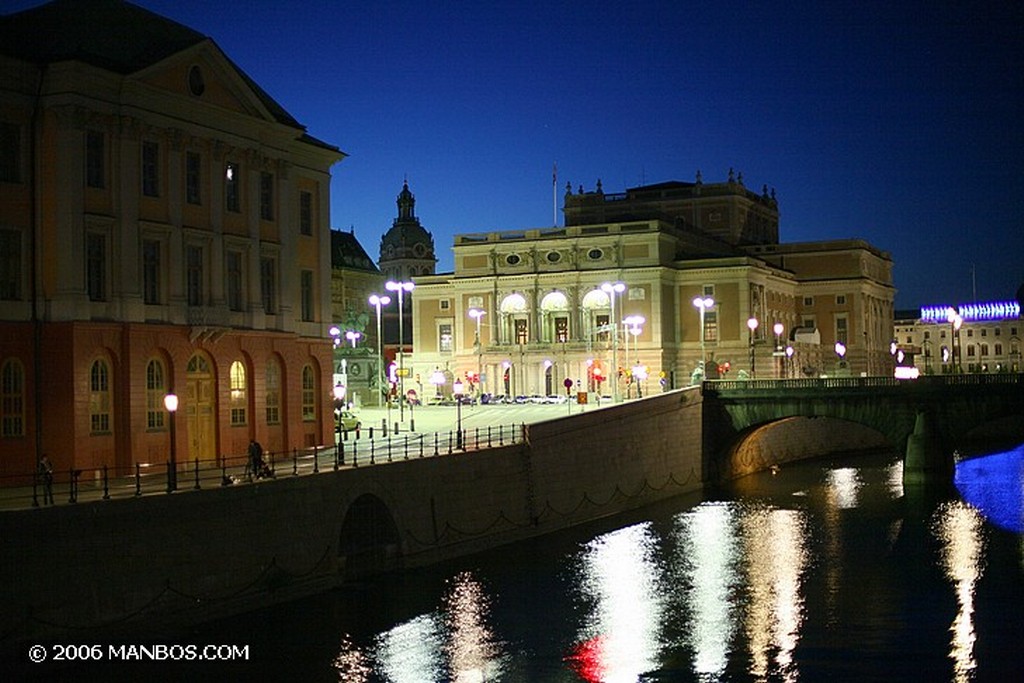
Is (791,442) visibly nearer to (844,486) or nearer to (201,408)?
(844,486)

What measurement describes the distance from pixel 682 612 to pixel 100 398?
23155mm

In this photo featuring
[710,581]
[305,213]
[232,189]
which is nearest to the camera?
[710,581]

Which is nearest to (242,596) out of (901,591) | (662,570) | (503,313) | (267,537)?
(267,537)

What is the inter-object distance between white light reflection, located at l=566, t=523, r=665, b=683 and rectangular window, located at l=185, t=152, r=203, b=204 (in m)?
22.4

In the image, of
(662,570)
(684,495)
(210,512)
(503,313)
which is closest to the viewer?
(210,512)

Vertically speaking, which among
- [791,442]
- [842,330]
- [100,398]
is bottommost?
[791,442]

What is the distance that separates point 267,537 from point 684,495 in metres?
43.4

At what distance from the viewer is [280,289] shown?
63875mm

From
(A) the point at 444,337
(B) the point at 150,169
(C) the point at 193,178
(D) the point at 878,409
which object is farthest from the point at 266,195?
(A) the point at 444,337

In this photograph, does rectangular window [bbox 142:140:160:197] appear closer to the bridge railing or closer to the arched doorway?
the arched doorway

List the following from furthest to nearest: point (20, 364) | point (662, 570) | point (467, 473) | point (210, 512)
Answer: point (467, 473)
point (662, 570)
point (20, 364)
point (210, 512)

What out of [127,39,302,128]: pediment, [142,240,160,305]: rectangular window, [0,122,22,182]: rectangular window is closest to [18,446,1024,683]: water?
[142,240,160,305]: rectangular window

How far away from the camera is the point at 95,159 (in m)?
53.0

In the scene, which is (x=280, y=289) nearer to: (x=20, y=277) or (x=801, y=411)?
(x=20, y=277)
